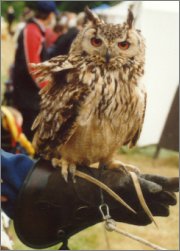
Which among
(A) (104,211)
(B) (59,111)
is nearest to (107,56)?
(B) (59,111)

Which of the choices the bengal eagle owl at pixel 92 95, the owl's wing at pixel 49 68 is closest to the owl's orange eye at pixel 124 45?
the bengal eagle owl at pixel 92 95

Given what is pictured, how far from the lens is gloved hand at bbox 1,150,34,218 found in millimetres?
1064

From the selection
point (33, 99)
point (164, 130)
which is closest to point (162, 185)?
point (33, 99)

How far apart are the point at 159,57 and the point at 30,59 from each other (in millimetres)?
1648

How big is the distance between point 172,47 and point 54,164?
2878mm

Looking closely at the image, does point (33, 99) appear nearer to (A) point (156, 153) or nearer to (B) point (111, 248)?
(B) point (111, 248)

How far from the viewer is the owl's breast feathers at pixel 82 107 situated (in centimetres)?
125

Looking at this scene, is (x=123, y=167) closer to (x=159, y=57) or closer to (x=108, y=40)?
(x=108, y=40)

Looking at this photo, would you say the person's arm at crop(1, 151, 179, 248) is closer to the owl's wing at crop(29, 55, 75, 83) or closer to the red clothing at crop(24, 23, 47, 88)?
the owl's wing at crop(29, 55, 75, 83)

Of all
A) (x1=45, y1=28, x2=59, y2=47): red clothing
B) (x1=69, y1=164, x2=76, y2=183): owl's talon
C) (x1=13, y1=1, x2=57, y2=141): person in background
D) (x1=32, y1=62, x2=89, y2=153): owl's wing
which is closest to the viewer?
(x1=69, y1=164, x2=76, y2=183): owl's talon

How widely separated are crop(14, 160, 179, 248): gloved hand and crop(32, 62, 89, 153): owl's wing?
0.15 metres

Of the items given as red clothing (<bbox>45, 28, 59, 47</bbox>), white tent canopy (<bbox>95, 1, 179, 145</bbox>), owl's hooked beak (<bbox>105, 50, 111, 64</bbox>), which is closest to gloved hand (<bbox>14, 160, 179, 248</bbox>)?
owl's hooked beak (<bbox>105, 50, 111, 64</bbox>)

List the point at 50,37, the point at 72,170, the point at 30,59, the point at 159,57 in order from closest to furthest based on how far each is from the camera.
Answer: the point at 72,170
the point at 30,59
the point at 50,37
the point at 159,57

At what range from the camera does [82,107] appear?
1.25 metres
